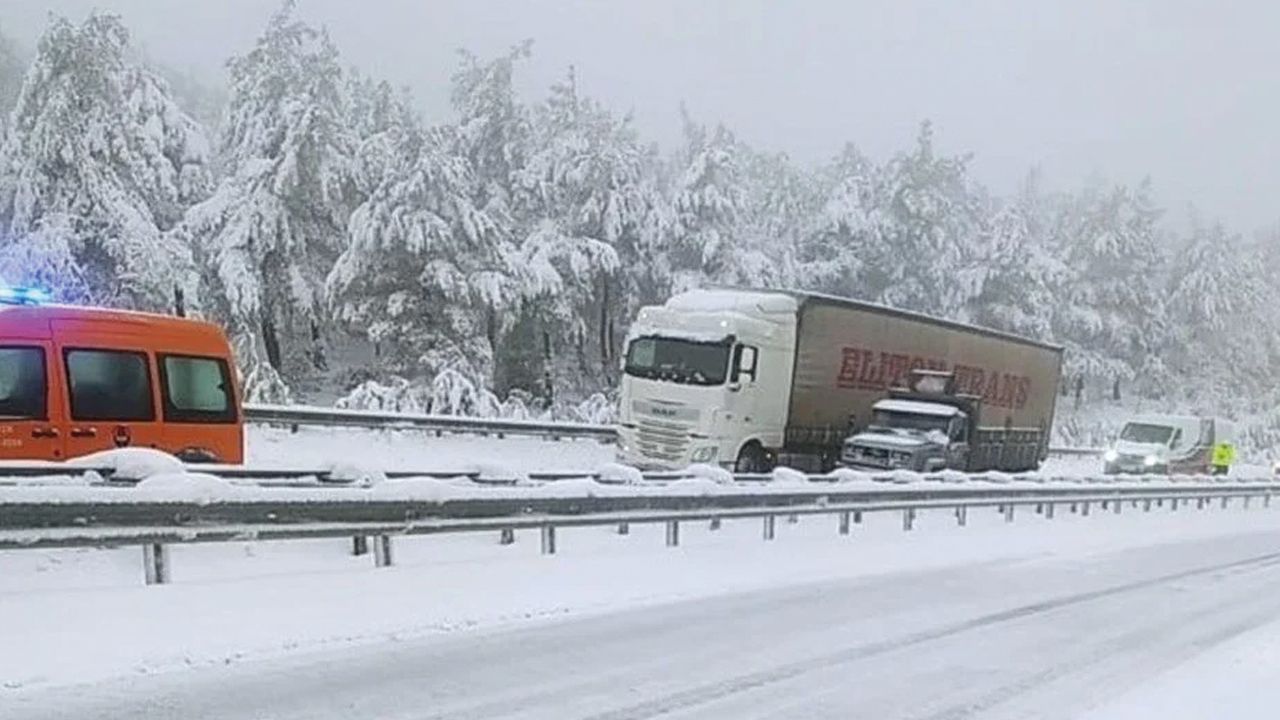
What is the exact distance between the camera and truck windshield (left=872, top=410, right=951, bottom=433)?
25.5m

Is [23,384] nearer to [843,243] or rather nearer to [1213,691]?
[1213,691]

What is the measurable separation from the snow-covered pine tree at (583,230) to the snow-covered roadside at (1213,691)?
3191 cm

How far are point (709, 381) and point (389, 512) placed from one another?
507 inches

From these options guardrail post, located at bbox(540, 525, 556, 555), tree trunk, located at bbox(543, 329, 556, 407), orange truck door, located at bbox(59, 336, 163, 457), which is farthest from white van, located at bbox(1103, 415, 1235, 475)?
orange truck door, located at bbox(59, 336, 163, 457)

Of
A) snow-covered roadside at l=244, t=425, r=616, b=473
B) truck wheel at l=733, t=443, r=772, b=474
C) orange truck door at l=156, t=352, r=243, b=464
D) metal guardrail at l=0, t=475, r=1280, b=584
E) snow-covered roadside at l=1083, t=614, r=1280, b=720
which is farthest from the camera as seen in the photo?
truck wheel at l=733, t=443, r=772, b=474

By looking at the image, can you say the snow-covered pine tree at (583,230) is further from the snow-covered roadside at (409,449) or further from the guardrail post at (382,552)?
the guardrail post at (382,552)

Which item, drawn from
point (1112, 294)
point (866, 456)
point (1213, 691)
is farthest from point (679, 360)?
point (1112, 294)

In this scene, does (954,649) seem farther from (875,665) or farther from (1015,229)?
→ (1015,229)

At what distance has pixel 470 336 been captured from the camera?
121 feet

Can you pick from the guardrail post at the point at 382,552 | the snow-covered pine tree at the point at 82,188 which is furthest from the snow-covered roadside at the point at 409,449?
the snow-covered pine tree at the point at 82,188

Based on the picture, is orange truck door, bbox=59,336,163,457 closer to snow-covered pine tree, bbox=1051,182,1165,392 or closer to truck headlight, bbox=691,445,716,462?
truck headlight, bbox=691,445,716,462

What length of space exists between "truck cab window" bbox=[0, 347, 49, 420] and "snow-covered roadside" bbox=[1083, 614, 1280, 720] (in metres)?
10.3

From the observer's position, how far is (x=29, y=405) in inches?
486

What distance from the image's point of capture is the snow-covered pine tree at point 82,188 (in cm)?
3134
